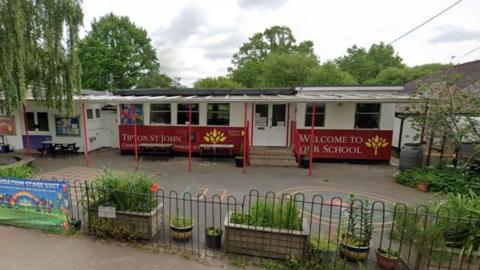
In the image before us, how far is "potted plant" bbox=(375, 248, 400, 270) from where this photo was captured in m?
3.36

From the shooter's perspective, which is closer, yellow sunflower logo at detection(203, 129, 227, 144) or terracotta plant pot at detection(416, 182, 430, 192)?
terracotta plant pot at detection(416, 182, 430, 192)

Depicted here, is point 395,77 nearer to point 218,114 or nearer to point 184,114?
point 218,114

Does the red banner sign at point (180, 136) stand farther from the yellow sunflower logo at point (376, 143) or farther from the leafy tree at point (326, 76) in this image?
the leafy tree at point (326, 76)

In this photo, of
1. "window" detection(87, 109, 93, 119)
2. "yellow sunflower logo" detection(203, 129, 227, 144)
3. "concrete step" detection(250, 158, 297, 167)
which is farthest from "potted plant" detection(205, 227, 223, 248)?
"window" detection(87, 109, 93, 119)

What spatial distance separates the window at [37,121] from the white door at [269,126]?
10.2 metres

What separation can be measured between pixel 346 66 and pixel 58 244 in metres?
48.1

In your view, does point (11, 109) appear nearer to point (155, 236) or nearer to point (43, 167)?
point (43, 167)

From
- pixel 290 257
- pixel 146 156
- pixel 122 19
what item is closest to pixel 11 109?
pixel 146 156

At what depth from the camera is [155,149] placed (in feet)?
34.8

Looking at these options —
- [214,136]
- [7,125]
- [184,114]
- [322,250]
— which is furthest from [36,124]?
[322,250]

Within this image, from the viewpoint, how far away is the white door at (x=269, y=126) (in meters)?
11.1

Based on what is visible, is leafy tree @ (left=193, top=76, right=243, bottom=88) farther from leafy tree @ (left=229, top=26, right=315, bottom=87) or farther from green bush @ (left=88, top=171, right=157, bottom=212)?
green bush @ (left=88, top=171, right=157, bottom=212)

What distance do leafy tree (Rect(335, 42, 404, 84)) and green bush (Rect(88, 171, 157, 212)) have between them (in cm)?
4305

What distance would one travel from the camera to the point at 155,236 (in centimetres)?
421
